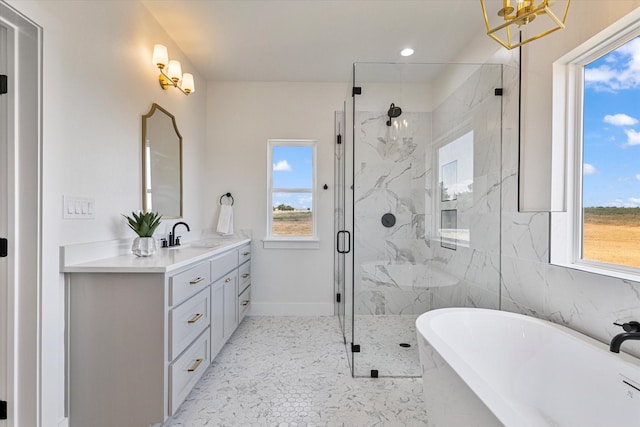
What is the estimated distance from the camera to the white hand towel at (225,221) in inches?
125

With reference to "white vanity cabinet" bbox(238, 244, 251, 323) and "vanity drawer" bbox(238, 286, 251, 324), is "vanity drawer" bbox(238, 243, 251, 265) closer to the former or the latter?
"white vanity cabinet" bbox(238, 244, 251, 323)

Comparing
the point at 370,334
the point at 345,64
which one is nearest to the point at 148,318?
the point at 370,334

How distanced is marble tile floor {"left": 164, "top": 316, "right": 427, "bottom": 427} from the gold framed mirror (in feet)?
4.32

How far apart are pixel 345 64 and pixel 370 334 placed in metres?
2.53

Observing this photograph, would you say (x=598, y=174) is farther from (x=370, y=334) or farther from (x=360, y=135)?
(x=370, y=334)

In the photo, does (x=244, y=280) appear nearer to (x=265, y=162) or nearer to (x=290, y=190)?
(x=290, y=190)

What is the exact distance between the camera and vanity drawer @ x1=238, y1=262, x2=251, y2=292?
9.27ft

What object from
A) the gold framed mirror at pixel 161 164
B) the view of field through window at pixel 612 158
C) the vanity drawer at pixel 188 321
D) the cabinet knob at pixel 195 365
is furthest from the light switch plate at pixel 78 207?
the view of field through window at pixel 612 158

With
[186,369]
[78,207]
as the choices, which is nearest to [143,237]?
[78,207]

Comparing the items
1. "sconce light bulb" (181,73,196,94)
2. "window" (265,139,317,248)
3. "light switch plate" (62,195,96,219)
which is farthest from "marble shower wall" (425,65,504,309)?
"light switch plate" (62,195,96,219)

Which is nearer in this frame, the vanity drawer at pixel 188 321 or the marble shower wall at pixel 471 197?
the vanity drawer at pixel 188 321

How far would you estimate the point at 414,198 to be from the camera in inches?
87.1

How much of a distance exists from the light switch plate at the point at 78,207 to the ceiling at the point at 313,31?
1.53 metres

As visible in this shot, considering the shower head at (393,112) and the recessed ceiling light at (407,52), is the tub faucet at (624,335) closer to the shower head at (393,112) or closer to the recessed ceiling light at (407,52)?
the shower head at (393,112)
